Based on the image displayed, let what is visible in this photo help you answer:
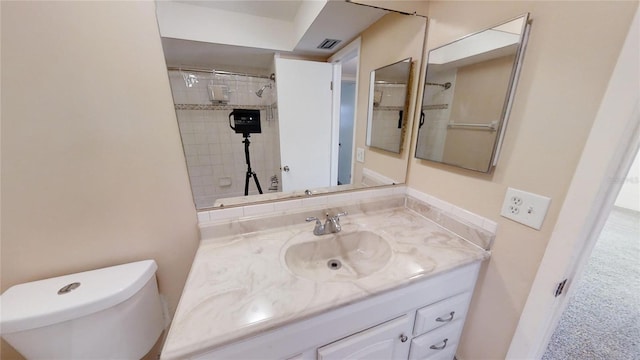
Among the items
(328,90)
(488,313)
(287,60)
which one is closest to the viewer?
(488,313)

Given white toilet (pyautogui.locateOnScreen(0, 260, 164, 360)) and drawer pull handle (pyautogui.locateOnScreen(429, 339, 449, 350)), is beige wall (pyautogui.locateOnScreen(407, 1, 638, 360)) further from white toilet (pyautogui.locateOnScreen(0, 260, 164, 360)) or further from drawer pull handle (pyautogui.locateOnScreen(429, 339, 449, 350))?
white toilet (pyautogui.locateOnScreen(0, 260, 164, 360))

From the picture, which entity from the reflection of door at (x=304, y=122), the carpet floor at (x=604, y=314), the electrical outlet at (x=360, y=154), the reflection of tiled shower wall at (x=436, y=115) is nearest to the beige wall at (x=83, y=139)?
the reflection of door at (x=304, y=122)

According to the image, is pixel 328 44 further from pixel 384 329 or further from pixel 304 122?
pixel 384 329

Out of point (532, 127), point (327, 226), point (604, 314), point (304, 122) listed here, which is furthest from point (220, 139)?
point (604, 314)

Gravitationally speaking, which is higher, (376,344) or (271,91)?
(271,91)

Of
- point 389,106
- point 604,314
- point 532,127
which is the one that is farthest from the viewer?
point 604,314

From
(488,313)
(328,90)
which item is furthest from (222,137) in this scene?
(488,313)

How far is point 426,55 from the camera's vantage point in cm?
106

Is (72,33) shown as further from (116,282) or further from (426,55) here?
(426,55)

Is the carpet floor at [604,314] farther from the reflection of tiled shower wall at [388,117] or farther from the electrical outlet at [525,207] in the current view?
the reflection of tiled shower wall at [388,117]

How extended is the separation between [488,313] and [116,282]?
4.71ft

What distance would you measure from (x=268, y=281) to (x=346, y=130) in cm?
89

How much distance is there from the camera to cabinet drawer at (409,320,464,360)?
0.87m

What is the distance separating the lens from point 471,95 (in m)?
0.88
